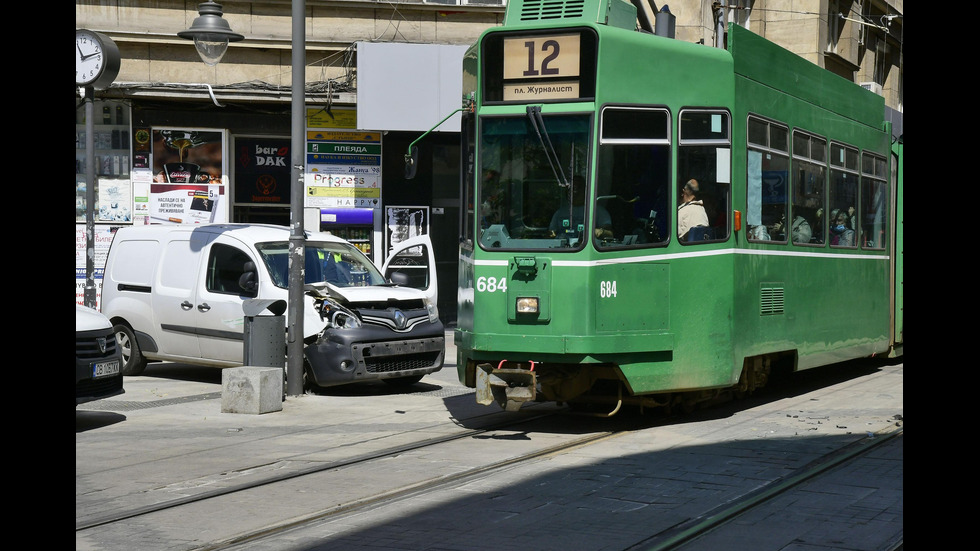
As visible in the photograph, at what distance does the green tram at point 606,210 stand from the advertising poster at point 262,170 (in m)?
11.2

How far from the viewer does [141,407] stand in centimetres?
1212

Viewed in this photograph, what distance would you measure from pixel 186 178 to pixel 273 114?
1.87m

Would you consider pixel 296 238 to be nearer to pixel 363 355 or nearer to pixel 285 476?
pixel 363 355

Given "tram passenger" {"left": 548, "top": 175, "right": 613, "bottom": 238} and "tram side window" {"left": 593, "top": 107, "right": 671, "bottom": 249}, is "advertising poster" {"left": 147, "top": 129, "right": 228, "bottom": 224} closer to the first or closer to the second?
"tram passenger" {"left": 548, "top": 175, "right": 613, "bottom": 238}

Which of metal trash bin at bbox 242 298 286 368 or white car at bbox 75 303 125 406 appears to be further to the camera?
metal trash bin at bbox 242 298 286 368

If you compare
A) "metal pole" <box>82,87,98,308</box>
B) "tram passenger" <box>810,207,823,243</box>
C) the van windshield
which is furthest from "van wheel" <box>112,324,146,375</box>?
"tram passenger" <box>810,207,823,243</box>

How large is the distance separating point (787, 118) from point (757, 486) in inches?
202

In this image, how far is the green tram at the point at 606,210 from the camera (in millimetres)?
9438

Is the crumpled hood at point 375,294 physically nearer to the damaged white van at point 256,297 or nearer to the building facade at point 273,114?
the damaged white van at point 256,297

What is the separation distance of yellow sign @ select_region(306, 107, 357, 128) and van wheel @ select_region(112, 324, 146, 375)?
6.88 metres

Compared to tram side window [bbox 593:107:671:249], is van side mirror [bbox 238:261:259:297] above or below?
below

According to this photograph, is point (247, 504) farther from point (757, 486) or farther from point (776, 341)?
point (776, 341)

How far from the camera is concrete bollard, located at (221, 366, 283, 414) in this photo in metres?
11.4

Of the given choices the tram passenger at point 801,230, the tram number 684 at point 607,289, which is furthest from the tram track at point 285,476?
the tram passenger at point 801,230
